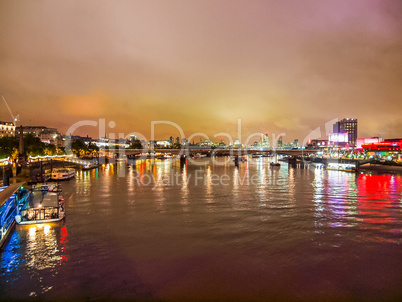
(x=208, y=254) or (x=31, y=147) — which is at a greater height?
(x=31, y=147)

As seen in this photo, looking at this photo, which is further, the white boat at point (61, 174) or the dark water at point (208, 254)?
the white boat at point (61, 174)

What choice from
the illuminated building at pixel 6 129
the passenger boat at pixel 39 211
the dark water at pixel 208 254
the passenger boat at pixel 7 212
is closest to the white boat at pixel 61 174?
the passenger boat at pixel 39 211

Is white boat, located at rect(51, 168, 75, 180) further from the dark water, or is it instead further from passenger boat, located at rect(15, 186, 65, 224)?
the dark water

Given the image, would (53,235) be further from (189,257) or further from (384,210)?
(384,210)

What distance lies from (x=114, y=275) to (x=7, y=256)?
568 centimetres

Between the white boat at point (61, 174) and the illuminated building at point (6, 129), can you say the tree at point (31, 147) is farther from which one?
the illuminated building at point (6, 129)

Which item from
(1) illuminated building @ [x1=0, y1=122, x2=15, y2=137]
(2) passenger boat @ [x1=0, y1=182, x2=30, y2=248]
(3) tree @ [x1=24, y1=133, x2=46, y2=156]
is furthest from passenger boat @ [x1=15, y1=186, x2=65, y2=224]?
(1) illuminated building @ [x1=0, y1=122, x2=15, y2=137]

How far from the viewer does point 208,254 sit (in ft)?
41.3

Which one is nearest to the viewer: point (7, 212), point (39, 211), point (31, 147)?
point (7, 212)

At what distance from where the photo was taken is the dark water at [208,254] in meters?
9.67

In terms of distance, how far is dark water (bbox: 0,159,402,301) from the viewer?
9.67 m

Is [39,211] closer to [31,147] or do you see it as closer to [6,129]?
[31,147]

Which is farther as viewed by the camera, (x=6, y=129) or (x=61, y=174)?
(x=6, y=129)

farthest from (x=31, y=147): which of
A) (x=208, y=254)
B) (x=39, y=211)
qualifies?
(x=208, y=254)
